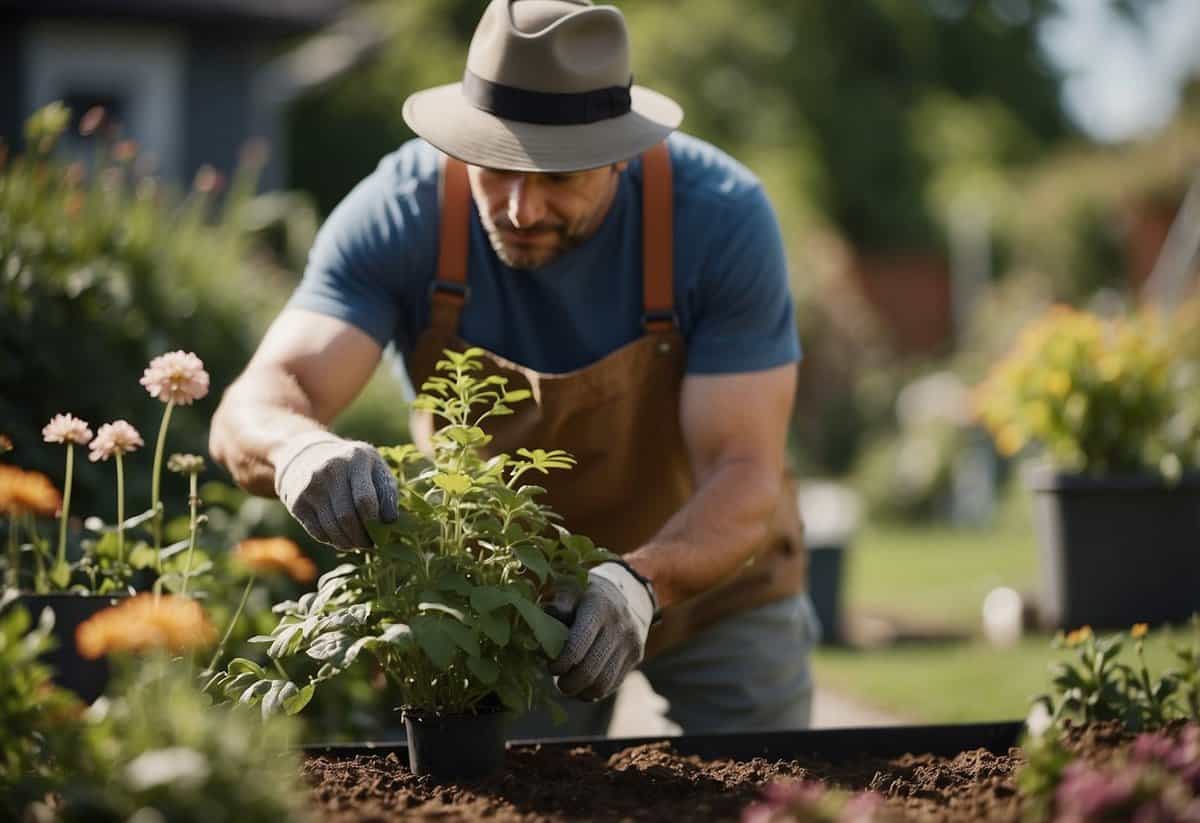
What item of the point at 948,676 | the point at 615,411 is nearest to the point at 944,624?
the point at 948,676

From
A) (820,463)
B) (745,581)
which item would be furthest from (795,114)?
(745,581)

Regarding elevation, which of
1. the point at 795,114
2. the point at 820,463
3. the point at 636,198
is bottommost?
the point at 820,463

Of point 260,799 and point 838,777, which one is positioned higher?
point 260,799

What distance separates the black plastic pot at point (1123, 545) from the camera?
4.22 metres

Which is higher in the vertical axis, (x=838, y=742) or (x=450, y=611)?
(x=450, y=611)

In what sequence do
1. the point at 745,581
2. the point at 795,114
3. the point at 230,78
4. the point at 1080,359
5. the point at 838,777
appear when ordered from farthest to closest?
the point at 795,114
the point at 230,78
the point at 1080,359
the point at 745,581
the point at 838,777

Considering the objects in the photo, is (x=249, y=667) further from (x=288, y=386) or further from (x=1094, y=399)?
(x=1094, y=399)

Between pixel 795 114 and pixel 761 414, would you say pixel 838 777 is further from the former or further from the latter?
pixel 795 114

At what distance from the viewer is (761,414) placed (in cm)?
246

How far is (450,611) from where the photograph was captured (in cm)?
164

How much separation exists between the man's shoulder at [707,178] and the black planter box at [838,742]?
40.2 inches

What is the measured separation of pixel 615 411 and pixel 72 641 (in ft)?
3.38

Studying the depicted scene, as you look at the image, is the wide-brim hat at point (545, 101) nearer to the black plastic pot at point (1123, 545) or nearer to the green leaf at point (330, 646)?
the green leaf at point (330, 646)

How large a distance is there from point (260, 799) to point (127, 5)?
10.0 metres
